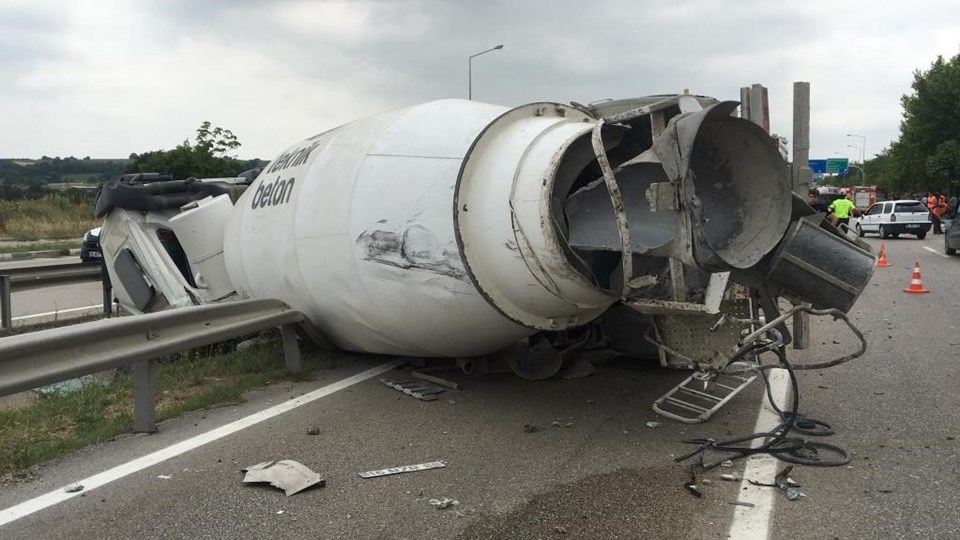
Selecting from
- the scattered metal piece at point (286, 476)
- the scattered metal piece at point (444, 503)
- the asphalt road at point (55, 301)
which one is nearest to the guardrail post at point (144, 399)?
the scattered metal piece at point (286, 476)

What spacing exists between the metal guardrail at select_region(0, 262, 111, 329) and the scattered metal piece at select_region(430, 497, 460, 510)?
23.4 feet

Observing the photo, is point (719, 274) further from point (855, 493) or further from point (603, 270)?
point (855, 493)

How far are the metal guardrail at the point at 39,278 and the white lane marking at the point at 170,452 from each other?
5.06 meters

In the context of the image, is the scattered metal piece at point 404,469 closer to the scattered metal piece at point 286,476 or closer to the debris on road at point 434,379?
the scattered metal piece at point 286,476

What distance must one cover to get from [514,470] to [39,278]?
8.06 metres

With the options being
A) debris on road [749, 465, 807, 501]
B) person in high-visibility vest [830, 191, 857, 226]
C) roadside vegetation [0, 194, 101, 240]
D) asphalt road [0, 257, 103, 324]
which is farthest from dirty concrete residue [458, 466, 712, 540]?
roadside vegetation [0, 194, 101, 240]

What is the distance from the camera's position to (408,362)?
616 cm

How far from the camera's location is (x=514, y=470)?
3904 millimetres

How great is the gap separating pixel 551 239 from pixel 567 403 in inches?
53.9

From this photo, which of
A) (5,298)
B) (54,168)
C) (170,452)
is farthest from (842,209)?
(54,168)

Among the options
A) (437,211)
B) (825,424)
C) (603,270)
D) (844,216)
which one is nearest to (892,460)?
(825,424)

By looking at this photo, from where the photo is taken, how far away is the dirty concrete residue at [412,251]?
4.66m

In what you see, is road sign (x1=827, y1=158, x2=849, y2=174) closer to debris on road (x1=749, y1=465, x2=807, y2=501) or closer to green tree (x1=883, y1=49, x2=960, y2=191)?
green tree (x1=883, y1=49, x2=960, y2=191)

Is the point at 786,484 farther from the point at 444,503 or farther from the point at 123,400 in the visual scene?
the point at 123,400
